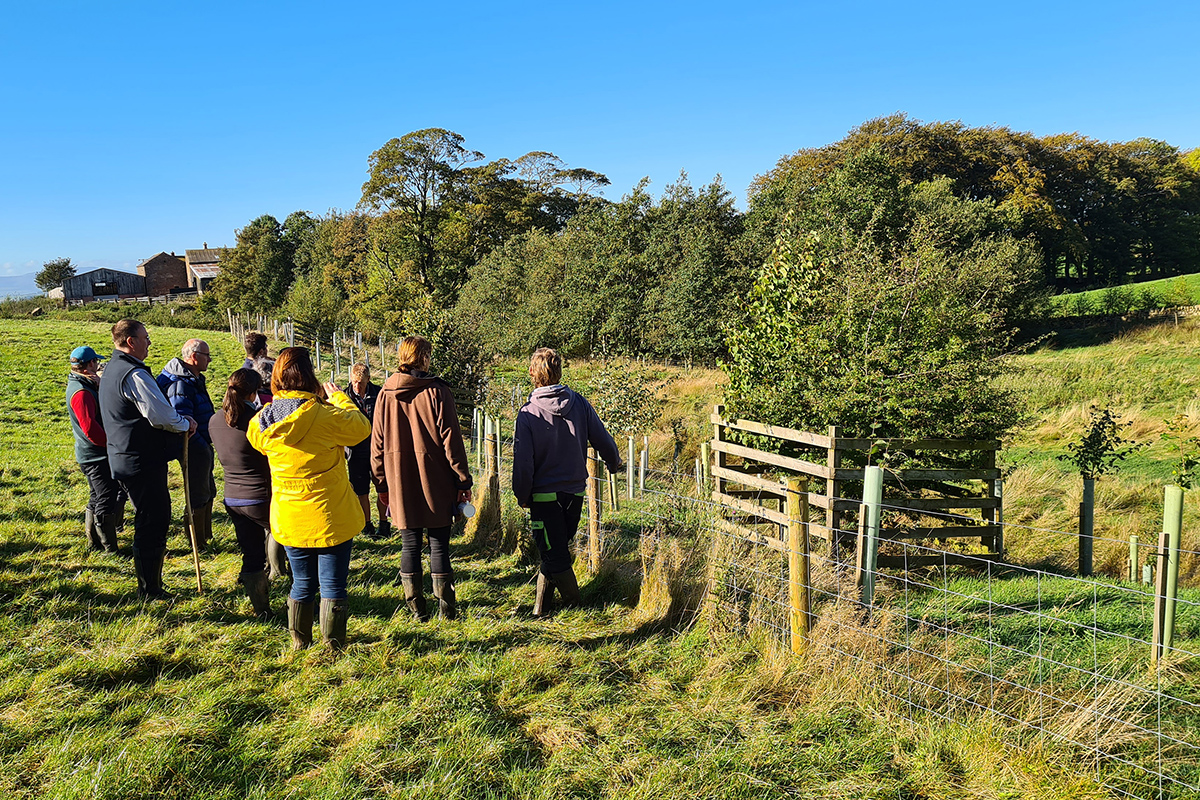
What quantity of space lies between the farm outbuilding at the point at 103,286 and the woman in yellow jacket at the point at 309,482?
8752 cm

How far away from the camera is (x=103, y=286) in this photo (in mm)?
79188

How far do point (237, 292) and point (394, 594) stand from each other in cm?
5799

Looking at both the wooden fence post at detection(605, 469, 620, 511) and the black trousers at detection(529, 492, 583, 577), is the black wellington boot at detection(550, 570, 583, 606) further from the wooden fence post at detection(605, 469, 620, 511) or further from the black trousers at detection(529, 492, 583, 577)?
the wooden fence post at detection(605, 469, 620, 511)

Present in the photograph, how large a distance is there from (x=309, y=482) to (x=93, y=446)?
3092mm

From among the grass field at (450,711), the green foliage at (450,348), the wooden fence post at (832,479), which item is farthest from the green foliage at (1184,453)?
the green foliage at (450,348)

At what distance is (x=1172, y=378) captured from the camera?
65.5 feet

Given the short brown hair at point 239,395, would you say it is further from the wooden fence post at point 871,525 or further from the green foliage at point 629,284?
the green foliage at point 629,284

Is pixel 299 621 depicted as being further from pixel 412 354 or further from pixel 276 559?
pixel 412 354

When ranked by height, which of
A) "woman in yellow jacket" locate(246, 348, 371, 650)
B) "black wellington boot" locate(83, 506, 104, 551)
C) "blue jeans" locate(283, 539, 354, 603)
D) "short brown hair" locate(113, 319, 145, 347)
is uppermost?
"short brown hair" locate(113, 319, 145, 347)

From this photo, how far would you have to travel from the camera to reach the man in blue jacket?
5.82 metres

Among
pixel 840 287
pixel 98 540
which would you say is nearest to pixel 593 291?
pixel 840 287

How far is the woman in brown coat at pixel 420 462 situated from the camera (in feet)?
15.0

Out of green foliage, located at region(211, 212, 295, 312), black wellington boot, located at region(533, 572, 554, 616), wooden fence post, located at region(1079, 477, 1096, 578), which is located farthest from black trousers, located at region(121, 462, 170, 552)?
green foliage, located at region(211, 212, 295, 312)

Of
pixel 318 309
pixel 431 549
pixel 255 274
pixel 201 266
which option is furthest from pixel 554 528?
pixel 201 266
